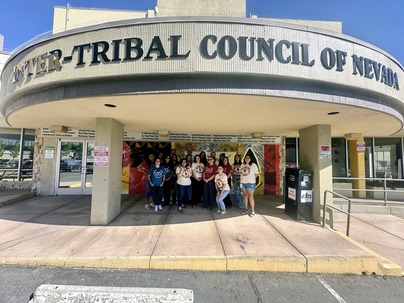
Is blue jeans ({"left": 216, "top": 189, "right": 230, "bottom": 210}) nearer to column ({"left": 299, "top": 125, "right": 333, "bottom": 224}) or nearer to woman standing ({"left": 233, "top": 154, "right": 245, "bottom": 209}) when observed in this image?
woman standing ({"left": 233, "top": 154, "right": 245, "bottom": 209})

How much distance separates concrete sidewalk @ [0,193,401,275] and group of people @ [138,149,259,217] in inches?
20.9

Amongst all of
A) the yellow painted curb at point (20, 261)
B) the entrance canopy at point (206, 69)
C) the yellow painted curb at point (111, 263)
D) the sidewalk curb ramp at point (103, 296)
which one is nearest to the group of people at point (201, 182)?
the entrance canopy at point (206, 69)

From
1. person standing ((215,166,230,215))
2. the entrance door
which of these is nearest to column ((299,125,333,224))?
person standing ((215,166,230,215))

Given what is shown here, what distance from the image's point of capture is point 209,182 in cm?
712

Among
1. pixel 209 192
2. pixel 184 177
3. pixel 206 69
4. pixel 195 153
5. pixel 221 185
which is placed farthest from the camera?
pixel 195 153

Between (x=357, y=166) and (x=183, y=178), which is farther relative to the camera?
(x=357, y=166)

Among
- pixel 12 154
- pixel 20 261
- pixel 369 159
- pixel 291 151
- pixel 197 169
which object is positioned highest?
pixel 291 151

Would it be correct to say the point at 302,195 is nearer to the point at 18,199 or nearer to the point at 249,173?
the point at 249,173

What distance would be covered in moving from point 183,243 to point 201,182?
325 cm

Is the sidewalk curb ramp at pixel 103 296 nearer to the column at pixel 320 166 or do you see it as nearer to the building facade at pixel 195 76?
the building facade at pixel 195 76

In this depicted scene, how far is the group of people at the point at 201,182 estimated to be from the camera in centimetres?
658

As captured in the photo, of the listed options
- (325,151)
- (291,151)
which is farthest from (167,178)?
(291,151)

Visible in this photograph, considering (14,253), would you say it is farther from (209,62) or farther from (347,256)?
(347,256)

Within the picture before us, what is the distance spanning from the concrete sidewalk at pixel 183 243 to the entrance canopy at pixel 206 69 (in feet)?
9.30
